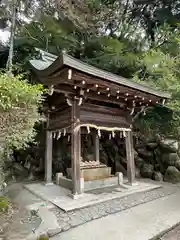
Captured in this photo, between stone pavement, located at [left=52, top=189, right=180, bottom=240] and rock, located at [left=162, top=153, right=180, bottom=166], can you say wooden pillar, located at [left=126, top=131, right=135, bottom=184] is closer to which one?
stone pavement, located at [left=52, top=189, right=180, bottom=240]

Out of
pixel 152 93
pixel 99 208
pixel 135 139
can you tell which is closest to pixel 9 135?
pixel 99 208

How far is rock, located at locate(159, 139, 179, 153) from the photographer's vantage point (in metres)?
7.36

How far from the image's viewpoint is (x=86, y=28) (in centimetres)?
723

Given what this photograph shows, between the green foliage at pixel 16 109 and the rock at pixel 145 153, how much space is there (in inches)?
230

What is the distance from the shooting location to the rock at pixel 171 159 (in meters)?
7.21

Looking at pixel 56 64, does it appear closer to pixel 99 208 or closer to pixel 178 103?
pixel 99 208

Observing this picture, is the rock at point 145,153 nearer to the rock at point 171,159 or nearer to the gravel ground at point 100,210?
the rock at point 171,159

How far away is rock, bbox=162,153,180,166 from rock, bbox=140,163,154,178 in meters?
0.59

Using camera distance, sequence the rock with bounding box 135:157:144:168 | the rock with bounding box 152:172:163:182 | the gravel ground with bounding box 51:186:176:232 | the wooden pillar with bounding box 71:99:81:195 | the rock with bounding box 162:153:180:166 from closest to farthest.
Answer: the gravel ground with bounding box 51:186:176:232
the wooden pillar with bounding box 71:99:81:195
the rock with bounding box 152:172:163:182
the rock with bounding box 162:153:180:166
the rock with bounding box 135:157:144:168

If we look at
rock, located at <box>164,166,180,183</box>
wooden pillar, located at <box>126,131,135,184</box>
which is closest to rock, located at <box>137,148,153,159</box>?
rock, located at <box>164,166,180,183</box>

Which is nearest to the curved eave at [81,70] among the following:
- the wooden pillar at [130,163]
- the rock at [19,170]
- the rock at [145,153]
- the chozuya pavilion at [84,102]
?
the chozuya pavilion at [84,102]

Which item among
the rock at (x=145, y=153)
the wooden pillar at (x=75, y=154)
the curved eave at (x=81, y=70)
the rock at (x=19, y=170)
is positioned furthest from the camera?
the rock at (x=145, y=153)

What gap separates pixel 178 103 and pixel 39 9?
552 cm

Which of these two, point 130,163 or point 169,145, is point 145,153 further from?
point 130,163
